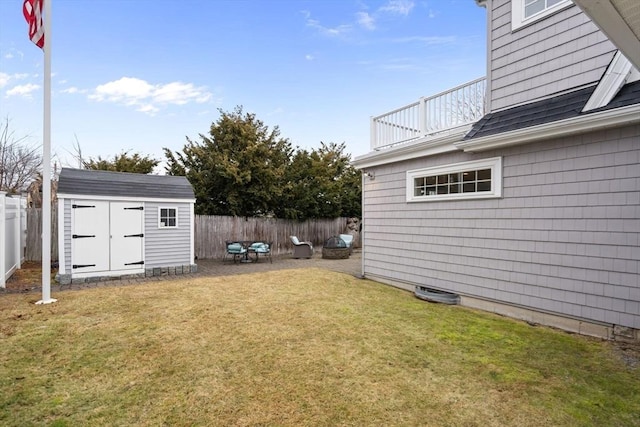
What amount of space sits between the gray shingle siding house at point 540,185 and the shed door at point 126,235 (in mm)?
7306

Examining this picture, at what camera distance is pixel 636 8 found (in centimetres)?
193

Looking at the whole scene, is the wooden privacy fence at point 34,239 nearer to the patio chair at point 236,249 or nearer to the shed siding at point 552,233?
the patio chair at point 236,249

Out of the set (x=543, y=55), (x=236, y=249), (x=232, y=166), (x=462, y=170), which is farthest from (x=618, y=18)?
(x=232, y=166)

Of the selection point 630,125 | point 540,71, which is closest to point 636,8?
point 630,125

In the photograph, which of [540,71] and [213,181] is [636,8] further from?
[213,181]

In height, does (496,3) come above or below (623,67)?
above

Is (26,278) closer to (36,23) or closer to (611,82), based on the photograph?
(36,23)

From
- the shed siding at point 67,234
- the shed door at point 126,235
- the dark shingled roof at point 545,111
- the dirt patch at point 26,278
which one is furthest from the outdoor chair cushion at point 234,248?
the dark shingled roof at point 545,111

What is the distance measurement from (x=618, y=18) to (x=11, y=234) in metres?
12.1

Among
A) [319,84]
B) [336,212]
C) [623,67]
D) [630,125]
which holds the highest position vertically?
[319,84]

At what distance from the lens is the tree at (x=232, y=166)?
44.1 ft

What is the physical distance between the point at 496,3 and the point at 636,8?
5.11 m

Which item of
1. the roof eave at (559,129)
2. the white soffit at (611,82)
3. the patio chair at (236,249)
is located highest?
the white soffit at (611,82)

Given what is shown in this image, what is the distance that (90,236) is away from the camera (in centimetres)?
857
